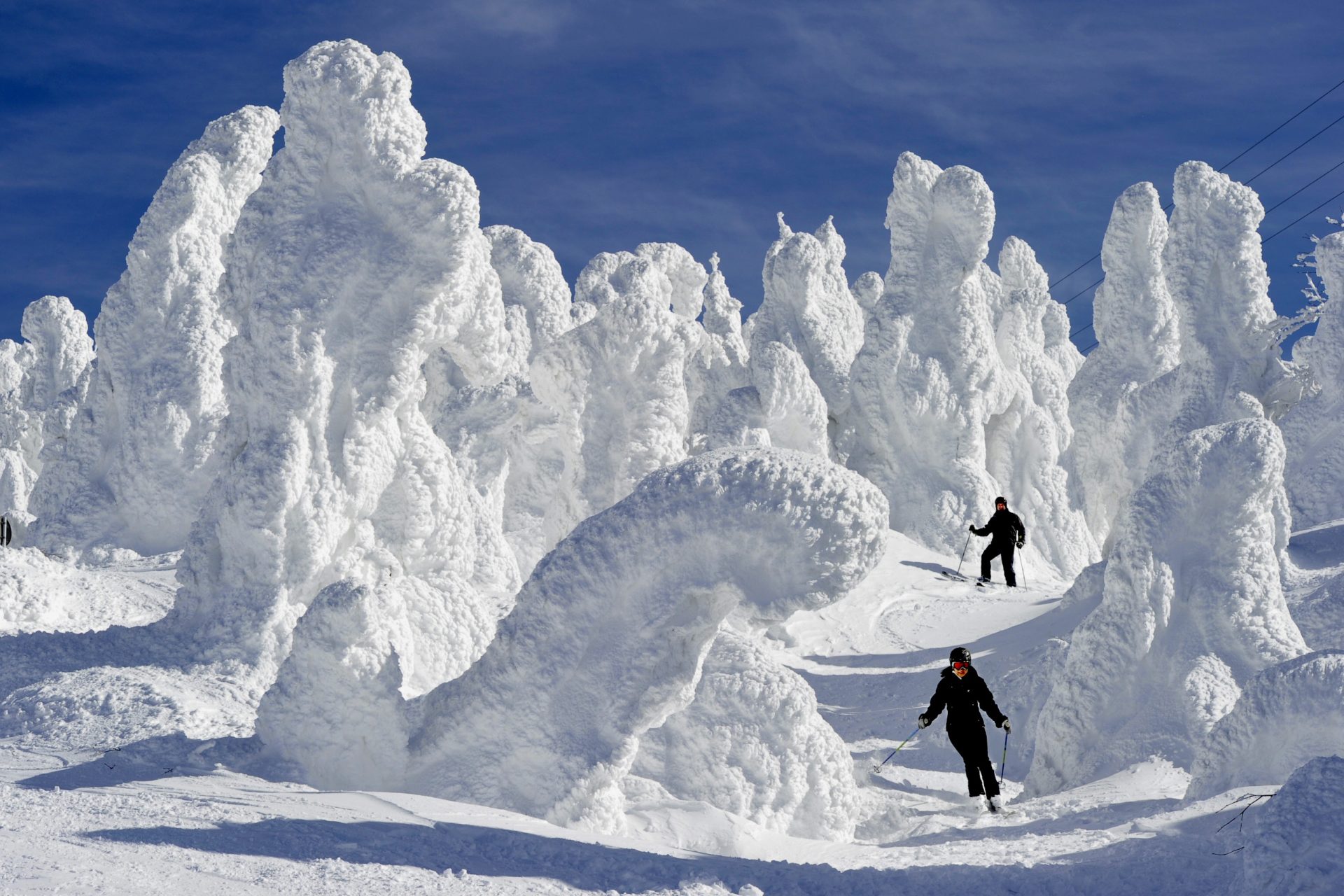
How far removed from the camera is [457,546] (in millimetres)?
14281

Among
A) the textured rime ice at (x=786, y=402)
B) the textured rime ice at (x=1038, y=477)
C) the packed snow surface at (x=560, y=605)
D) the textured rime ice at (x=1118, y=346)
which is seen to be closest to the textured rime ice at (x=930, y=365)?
the packed snow surface at (x=560, y=605)

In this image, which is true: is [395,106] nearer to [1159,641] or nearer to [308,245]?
[308,245]

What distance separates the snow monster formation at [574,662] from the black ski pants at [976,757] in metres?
2.39

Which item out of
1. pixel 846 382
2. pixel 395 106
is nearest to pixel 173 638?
pixel 395 106

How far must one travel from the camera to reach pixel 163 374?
20.4 m

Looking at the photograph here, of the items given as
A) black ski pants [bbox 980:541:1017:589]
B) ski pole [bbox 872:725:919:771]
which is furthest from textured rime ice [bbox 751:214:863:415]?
ski pole [bbox 872:725:919:771]

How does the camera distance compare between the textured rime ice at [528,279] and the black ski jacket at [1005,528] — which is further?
the textured rime ice at [528,279]

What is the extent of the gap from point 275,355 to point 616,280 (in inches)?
919

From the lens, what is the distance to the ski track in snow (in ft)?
20.5

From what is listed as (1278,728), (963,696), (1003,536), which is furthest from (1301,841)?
(1003,536)

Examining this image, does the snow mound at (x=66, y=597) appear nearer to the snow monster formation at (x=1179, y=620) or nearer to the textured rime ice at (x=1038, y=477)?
the snow monster formation at (x=1179, y=620)

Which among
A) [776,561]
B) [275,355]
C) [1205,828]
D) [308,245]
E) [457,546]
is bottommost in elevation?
[1205,828]

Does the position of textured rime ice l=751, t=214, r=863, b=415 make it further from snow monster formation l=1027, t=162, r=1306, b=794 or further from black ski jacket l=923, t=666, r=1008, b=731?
black ski jacket l=923, t=666, r=1008, b=731

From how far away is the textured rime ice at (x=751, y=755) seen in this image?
35.0 ft
